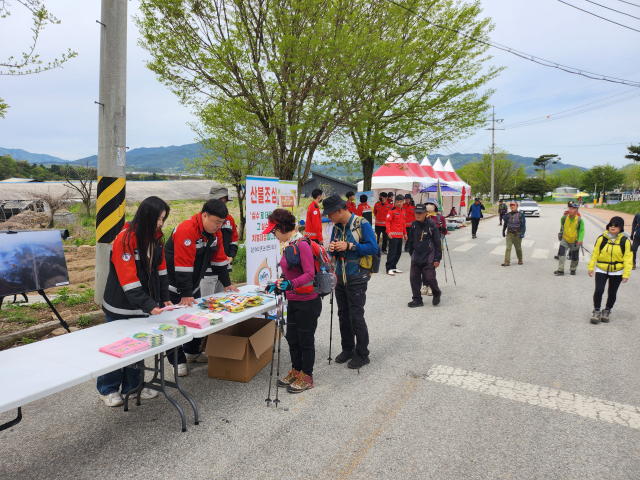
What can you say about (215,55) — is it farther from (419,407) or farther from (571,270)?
(571,270)

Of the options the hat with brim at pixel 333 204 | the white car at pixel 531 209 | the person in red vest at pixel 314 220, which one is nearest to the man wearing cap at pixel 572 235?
Answer: the person in red vest at pixel 314 220

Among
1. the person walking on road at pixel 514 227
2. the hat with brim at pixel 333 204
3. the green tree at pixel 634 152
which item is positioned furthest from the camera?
the green tree at pixel 634 152

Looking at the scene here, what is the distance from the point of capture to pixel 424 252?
7.50 meters

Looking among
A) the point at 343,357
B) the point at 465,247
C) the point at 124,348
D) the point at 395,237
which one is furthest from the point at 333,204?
the point at 465,247

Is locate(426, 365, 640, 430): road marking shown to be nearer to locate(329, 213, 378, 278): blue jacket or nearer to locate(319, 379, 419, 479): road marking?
locate(319, 379, 419, 479): road marking

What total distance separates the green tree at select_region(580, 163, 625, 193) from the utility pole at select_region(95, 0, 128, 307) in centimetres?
11053

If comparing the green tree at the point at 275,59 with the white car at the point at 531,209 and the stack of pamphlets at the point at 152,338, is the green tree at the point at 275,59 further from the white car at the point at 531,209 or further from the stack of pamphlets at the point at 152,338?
the white car at the point at 531,209

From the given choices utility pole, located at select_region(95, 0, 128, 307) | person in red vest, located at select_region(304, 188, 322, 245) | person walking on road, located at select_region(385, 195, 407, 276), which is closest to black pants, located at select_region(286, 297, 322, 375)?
utility pole, located at select_region(95, 0, 128, 307)

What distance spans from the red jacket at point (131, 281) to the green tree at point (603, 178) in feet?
366

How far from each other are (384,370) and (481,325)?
2.55 metres

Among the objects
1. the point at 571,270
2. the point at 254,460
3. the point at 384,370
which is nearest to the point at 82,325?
the point at 254,460

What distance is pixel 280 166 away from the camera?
11.5m

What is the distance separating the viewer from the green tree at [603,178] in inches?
3634

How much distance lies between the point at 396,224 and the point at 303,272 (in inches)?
287
